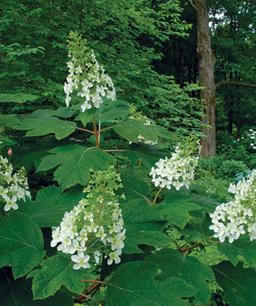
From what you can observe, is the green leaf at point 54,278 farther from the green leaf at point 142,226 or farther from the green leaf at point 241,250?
the green leaf at point 241,250

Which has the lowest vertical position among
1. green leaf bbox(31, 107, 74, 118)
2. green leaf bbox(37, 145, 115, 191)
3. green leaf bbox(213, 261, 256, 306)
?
green leaf bbox(213, 261, 256, 306)

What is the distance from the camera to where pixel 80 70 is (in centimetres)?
154

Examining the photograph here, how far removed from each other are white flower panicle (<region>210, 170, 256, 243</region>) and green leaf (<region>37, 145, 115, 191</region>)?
36cm

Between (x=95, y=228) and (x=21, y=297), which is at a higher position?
(x=95, y=228)

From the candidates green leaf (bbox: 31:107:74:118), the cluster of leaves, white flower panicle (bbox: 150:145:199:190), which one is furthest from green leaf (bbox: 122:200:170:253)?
green leaf (bbox: 31:107:74:118)

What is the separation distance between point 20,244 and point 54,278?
161 mm

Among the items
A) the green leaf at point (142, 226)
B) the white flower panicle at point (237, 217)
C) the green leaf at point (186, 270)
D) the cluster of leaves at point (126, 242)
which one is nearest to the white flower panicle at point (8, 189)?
the cluster of leaves at point (126, 242)

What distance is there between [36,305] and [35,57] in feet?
18.2

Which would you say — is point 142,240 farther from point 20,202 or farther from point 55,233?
point 20,202

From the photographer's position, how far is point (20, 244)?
1.08m

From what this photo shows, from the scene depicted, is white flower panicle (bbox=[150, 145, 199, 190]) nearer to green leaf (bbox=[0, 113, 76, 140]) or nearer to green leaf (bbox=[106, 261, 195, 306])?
green leaf (bbox=[0, 113, 76, 140])

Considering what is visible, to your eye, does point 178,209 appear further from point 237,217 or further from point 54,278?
point 54,278

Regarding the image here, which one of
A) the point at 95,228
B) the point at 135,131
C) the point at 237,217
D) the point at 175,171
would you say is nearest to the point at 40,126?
the point at 135,131

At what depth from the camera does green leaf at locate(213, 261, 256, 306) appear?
127 centimetres
